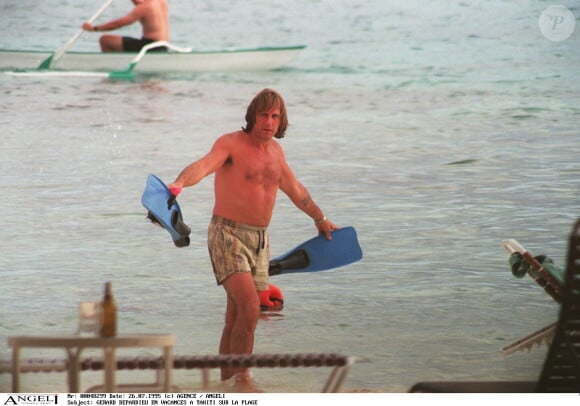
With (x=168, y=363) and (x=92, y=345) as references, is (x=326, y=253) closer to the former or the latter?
(x=168, y=363)

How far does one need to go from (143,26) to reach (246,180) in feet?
17.6

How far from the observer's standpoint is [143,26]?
1002 cm

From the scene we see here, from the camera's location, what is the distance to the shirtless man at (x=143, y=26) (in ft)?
30.8

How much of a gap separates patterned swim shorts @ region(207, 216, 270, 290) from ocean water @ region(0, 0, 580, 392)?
567mm

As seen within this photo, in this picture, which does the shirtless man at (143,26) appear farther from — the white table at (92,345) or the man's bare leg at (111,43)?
the white table at (92,345)

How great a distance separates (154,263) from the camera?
743cm

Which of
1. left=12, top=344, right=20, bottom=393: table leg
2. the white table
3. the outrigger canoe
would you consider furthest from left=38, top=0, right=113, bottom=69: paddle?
the white table

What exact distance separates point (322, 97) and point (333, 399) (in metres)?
6.90

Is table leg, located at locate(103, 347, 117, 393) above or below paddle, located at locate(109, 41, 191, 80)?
above

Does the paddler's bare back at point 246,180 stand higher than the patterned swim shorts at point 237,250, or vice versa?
the paddler's bare back at point 246,180

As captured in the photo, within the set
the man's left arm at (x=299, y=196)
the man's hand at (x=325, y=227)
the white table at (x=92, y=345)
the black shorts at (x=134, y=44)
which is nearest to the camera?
the white table at (x=92, y=345)

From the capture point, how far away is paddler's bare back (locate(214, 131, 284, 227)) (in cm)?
482

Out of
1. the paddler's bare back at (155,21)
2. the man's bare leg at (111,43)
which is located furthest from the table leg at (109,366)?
the man's bare leg at (111,43)

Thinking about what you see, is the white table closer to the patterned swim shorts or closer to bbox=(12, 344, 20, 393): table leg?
bbox=(12, 344, 20, 393): table leg
